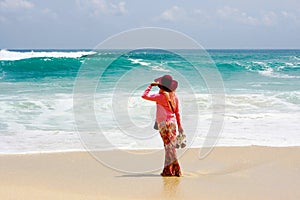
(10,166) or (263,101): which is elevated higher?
(263,101)

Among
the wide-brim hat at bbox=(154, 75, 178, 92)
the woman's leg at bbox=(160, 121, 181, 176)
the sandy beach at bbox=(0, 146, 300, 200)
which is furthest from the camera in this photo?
the woman's leg at bbox=(160, 121, 181, 176)

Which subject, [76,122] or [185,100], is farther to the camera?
[185,100]

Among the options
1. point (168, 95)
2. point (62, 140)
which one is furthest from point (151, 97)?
point (62, 140)

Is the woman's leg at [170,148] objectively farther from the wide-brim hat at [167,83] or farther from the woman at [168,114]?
the wide-brim hat at [167,83]

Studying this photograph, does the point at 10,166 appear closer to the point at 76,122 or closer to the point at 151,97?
the point at 151,97

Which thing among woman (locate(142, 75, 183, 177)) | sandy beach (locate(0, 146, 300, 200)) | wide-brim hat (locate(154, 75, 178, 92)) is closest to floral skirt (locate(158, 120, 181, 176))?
woman (locate(142, 75, 183, 177))

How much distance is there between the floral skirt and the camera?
5348 millimetres

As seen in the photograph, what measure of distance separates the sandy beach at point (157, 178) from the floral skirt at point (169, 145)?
124 mm

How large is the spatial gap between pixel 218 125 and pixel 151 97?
4761 millimetres

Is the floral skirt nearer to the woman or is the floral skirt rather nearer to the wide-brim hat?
the woman

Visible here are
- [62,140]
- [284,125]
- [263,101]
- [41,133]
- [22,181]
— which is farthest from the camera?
[263,101]

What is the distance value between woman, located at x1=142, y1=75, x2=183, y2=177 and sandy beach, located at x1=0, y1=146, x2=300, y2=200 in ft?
0.65

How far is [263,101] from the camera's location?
43.8 ft

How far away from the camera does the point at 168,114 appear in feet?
17.5
